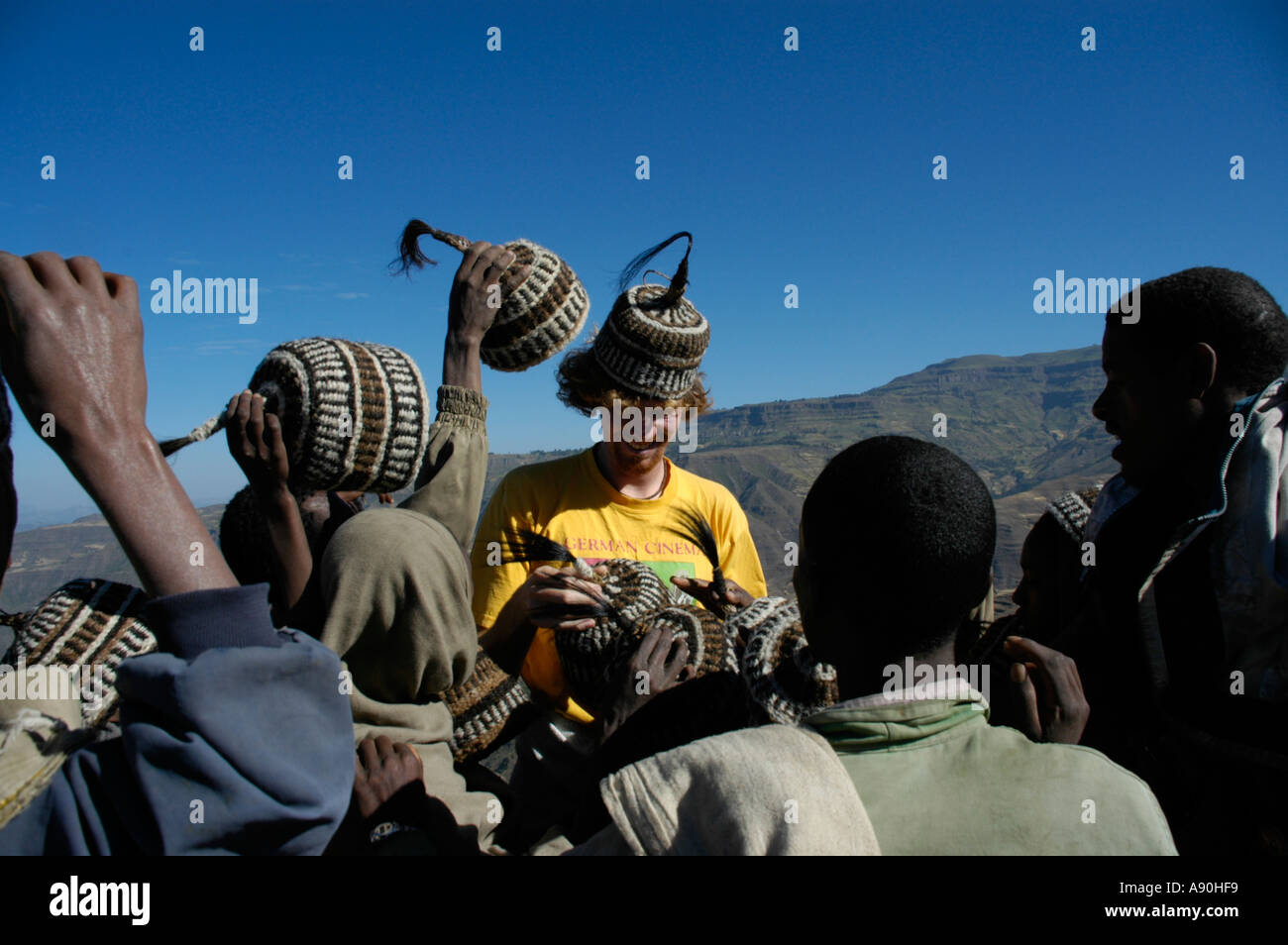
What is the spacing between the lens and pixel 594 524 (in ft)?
15.1

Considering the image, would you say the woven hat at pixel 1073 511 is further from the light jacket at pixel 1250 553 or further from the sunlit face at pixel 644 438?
the sunlit face at pixel 644 438

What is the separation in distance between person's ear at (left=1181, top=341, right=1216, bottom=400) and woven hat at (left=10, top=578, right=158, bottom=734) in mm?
3570

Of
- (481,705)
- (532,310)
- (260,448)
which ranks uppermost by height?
(532,310)

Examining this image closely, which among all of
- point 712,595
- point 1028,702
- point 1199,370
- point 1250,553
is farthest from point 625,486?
point 1250,553

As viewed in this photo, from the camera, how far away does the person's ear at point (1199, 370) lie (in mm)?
2963

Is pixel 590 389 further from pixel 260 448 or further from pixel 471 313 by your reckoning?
pixel 260 448

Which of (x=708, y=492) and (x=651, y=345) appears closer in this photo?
(x=651, y=345)

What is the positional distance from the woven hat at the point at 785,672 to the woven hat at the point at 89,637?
76.2 inches

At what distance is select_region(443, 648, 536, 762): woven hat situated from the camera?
A: 10.9 feet

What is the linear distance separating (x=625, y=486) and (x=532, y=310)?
1.44 meters

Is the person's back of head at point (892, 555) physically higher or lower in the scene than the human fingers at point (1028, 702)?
higher

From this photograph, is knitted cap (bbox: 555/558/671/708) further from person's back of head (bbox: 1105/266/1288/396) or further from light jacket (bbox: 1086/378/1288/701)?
person's back of head (bbox: 1105/266/1288/396)

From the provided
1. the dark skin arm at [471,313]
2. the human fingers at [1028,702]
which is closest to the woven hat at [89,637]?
the dark skin arm at [471,313]

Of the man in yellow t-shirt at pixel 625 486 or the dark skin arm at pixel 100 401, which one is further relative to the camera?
the man in yellow t-shirt at pixel 625 486
